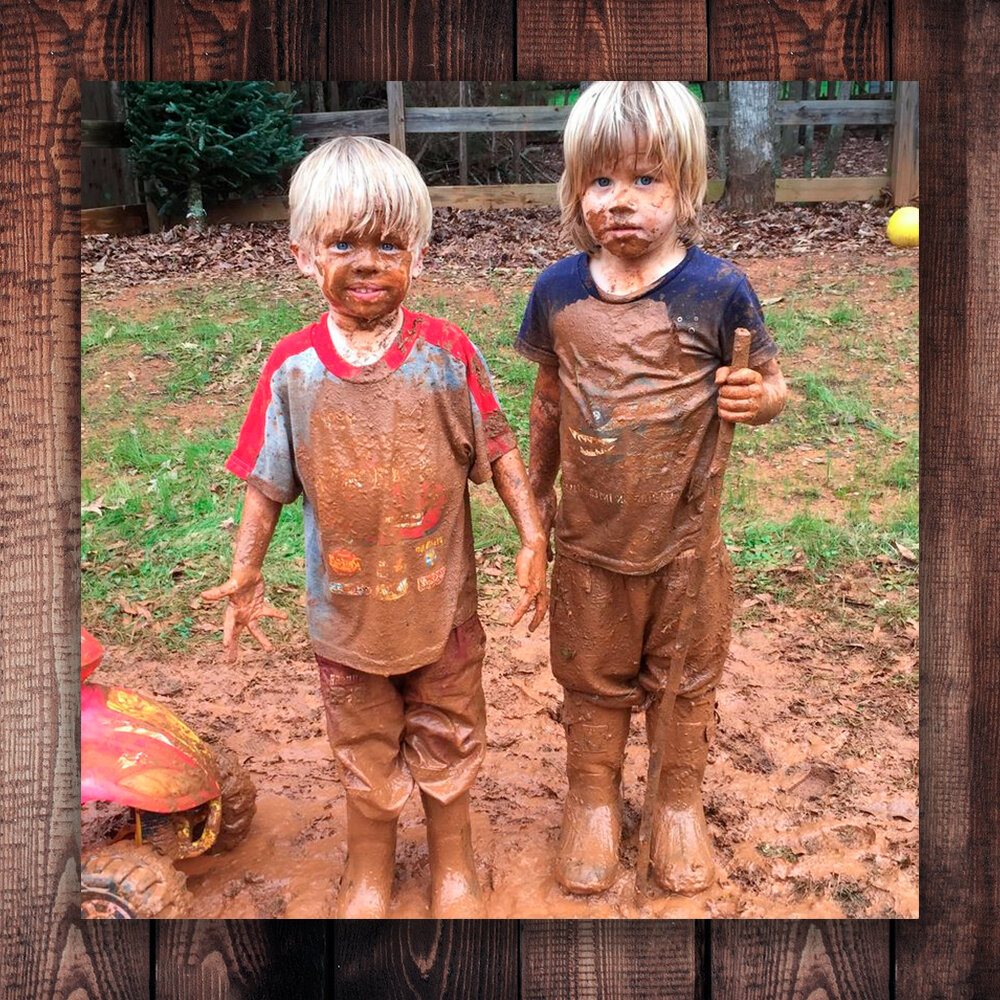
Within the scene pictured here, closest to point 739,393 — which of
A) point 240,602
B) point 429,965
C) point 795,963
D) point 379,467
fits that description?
point 379,467

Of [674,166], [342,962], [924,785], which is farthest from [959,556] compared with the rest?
[342,962]

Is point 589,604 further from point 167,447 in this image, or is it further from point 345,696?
point 167,447

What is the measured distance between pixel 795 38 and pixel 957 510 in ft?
2.54

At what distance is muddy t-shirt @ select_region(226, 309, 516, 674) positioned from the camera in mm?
1812

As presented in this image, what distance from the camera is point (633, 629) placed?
2.02m

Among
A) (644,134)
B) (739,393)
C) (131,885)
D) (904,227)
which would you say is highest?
(644,134)

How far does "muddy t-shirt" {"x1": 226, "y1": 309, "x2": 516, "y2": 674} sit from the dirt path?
0.45 m

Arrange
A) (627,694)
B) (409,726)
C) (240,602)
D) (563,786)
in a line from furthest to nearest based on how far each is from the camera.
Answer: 1. (563,786)
2. (627,694)
3. (409,726)
4. (240,602)

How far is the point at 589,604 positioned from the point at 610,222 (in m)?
0.60

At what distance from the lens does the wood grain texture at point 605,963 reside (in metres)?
1.97

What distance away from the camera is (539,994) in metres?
1.98

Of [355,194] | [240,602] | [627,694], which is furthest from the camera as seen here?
[627,694]

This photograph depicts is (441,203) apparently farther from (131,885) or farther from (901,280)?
(131,885)

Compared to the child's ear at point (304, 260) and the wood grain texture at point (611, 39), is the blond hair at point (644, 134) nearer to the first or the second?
the wood grain texture at point (611, 39)
